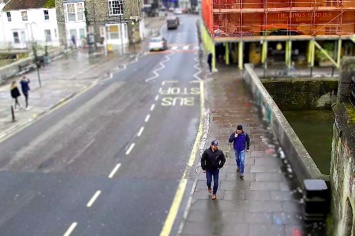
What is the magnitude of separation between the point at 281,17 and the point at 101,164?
46.3 feet

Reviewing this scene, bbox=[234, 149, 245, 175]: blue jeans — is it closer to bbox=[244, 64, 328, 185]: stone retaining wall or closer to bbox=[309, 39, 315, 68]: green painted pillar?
→ bbox=[244, 64, 328, 185]: stone retaining wall

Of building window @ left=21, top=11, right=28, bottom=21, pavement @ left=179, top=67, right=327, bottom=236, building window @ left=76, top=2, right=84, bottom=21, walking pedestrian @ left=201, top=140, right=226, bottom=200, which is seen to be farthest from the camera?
walking pedestrian @ left=201, top=140, right=226, bottom=200

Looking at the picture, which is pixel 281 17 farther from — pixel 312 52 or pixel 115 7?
pixel 115 7

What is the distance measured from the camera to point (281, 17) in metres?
25.5

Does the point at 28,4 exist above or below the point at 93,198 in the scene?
above

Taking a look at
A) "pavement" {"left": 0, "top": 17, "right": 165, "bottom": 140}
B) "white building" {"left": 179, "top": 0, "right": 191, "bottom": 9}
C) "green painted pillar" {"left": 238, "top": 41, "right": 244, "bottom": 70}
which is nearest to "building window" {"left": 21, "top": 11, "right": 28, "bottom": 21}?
"pavement" {"left": 0, "top": 17, "right": 165, "bottom": 140}

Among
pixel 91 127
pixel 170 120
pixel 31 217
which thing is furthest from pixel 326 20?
pixel 31 217

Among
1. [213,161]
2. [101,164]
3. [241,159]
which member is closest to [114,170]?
[101,164]

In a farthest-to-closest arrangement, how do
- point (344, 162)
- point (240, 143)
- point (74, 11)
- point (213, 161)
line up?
1. point (240, 143)
2. point (213, 161)
3. point (74, 11)
4. point (344, 162)

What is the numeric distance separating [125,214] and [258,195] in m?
3.61

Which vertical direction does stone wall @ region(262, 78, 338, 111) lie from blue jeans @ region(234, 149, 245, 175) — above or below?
below

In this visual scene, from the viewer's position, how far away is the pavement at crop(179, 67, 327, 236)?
10.7 m

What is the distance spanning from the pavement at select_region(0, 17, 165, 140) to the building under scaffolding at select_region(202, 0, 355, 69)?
983 centimetres

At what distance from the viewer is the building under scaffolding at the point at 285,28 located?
24078mm
